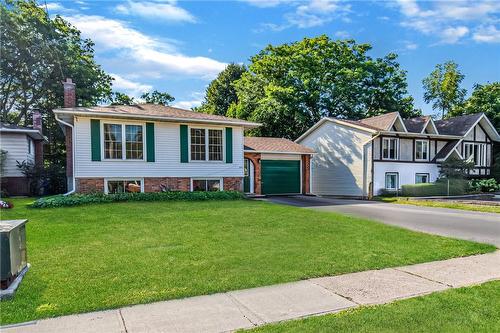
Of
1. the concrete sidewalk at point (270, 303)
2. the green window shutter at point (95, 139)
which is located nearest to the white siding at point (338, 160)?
the green window shutter at point (95, 139)

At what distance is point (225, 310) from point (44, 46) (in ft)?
94.6

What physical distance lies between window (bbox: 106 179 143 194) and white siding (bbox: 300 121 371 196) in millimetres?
14212

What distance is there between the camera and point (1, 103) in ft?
93.9

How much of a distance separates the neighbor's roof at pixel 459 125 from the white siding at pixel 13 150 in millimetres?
28847

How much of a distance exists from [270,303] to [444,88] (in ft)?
145

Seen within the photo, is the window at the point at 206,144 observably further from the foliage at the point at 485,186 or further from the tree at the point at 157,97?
the tree at the point at 157,97

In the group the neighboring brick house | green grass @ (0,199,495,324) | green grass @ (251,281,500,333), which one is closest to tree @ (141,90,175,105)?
the neighboring brick house

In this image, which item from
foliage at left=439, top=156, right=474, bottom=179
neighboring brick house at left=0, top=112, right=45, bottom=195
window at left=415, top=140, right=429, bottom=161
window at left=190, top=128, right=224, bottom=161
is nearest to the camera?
window at left=190, top=128, right=224, bottom=161

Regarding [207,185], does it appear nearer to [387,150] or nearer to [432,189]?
[387,150]

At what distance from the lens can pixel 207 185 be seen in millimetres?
17375

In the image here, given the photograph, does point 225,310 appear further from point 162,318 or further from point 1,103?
point 1,103

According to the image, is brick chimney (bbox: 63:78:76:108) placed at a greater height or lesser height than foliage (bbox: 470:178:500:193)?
greater

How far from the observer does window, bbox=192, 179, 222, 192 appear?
1714 centimetres

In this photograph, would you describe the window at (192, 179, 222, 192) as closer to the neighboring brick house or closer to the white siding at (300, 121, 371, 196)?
the neighboring brick house
